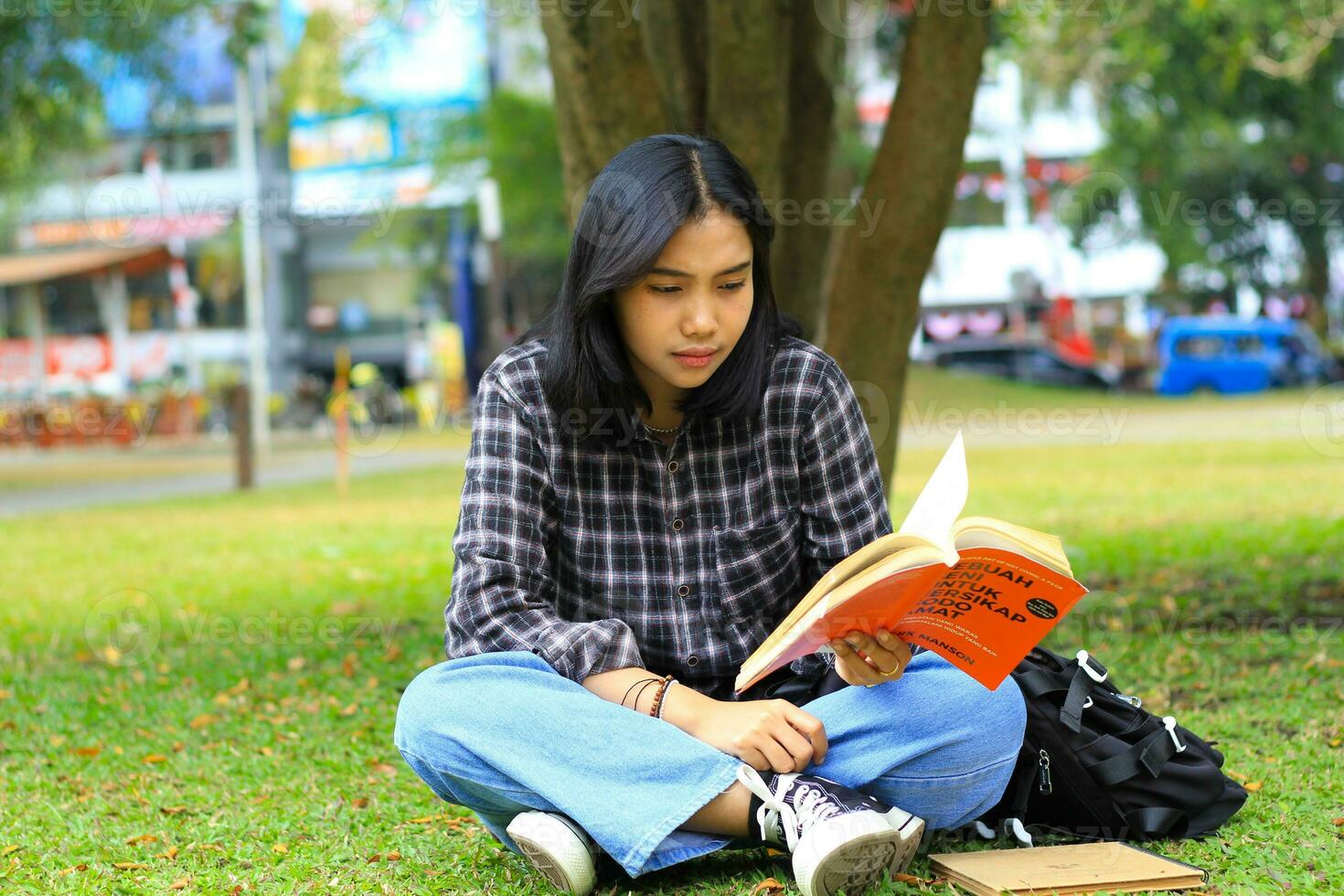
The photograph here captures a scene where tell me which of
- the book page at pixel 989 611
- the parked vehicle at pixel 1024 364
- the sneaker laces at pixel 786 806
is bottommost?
the parked vehicle at pixel 1024 364

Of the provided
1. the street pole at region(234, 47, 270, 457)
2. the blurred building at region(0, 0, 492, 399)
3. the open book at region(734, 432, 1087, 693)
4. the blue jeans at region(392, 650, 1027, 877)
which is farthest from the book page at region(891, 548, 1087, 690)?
the blurred building at region(0, 0, 492, 399)

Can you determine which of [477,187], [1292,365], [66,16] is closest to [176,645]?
[66,16]

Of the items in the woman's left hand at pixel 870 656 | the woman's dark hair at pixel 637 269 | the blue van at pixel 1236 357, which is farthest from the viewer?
the blue van at pixel 1236 357

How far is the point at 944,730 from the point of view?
2428 mm

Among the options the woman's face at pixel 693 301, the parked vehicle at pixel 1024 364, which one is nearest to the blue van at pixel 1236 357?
the parked vehicle at pixel 1024 364

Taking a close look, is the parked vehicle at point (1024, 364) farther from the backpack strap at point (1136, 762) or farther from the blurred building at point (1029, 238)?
the backpack strap at point (1136, 762)

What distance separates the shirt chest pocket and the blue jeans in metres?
0.21

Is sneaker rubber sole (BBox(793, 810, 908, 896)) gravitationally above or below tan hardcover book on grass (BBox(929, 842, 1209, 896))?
above

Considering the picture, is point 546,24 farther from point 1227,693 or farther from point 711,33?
point 1227,693

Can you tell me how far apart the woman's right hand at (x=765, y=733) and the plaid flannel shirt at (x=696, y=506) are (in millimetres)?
269

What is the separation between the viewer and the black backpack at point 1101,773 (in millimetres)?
2588

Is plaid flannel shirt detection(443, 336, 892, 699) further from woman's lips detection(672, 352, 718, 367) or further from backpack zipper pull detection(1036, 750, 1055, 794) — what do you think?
backpack zipper pull detection(1036, 750, 1055, 794)

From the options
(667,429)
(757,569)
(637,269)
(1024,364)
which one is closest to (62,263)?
(1024,364)

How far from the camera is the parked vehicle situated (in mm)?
28234
